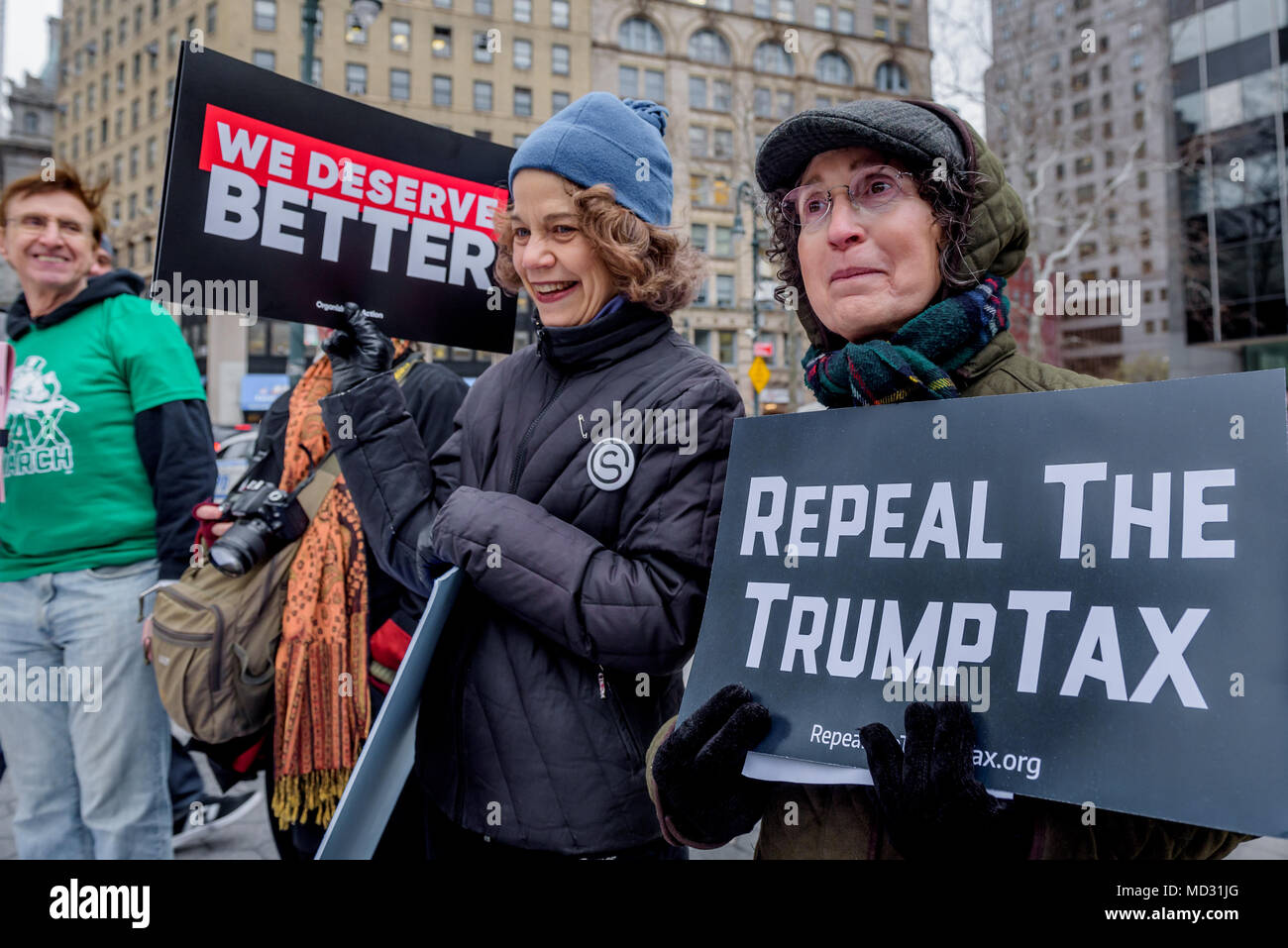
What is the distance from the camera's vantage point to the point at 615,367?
1793 mm

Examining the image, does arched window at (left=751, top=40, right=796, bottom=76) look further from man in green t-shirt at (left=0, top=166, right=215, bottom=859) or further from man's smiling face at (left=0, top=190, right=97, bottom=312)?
man in green t-shirt at (left=0, top=166, right=215, bottom=859)

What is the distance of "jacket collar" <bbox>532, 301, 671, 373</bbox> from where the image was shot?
1788 millimetres

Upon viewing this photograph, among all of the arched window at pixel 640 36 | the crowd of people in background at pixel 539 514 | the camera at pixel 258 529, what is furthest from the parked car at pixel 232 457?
the arched window at pixel 640 36

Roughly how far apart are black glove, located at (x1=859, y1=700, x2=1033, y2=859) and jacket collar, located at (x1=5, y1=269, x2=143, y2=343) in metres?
2.86

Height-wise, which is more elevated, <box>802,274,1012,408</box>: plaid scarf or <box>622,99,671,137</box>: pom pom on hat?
<box>622,99,671,137</box>: pom pom on hat

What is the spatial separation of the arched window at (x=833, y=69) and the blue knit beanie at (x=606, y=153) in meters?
44.2

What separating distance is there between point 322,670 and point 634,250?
1303 millimetres

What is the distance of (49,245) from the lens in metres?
2.89

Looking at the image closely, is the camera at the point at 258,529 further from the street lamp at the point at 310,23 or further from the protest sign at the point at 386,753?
the street lamp at the point at 310,23

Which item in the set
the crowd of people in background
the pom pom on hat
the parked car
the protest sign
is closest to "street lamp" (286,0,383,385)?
the parked car
